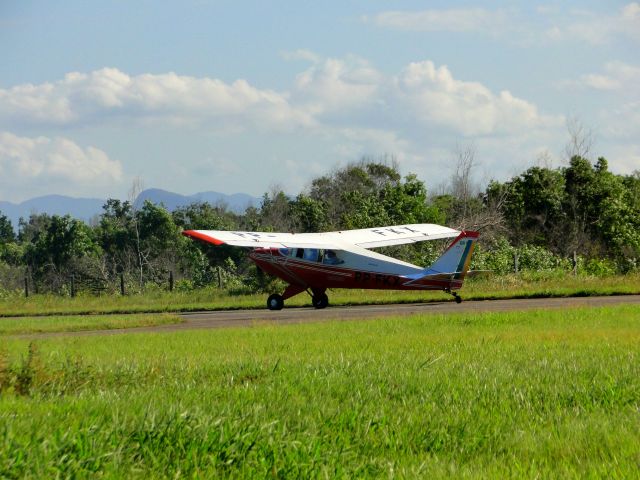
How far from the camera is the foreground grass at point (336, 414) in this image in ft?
21.3

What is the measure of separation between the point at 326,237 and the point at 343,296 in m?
3.67

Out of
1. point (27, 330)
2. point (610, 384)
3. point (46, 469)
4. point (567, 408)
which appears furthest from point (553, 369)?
point (27, 330)

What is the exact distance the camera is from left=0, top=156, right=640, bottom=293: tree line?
44.7 metres

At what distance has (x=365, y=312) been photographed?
26.9 m

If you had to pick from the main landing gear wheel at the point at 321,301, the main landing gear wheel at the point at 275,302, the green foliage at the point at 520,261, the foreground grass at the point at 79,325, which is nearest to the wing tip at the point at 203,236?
the foreground grass at the point at 79,325

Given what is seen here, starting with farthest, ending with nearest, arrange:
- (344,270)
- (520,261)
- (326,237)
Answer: (520,261), (326,237), (344,270)

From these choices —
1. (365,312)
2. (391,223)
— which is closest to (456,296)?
(365,312)

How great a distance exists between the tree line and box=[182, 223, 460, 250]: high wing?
16.8 ft

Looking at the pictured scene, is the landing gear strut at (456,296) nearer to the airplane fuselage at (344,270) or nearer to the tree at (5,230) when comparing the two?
the airplane fuselage at (344,270)

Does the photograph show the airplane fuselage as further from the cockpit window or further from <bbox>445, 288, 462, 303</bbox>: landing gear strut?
<bbox>445, 288, 462, 303</bbox>: landing gear strut

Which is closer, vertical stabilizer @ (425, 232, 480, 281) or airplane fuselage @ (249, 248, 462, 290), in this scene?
vertical stabilizer @ (425, 232, 480, 281)

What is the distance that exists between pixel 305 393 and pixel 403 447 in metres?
2.12

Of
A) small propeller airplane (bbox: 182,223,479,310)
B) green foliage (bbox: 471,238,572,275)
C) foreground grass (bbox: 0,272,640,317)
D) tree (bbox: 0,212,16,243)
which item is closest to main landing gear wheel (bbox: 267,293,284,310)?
small propeller airplane (bbox: 182,223,479,310)

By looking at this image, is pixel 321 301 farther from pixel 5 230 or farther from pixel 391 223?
pixel 5 230
